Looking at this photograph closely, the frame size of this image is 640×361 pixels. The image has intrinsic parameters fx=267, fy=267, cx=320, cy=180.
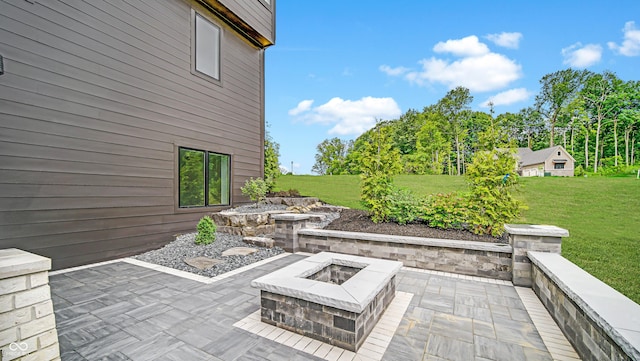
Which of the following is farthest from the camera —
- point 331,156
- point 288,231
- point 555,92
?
point 331,156

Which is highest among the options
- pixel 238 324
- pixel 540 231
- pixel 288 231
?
pixel 540 231

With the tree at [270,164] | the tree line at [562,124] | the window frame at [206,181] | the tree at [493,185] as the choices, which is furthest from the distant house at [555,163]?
the window frame at [206,181]

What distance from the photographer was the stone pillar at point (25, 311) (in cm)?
167

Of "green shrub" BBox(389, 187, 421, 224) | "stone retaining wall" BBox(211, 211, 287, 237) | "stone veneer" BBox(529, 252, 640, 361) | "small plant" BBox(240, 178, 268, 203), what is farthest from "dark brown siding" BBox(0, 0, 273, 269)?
"stone veneer" BBox(529, 252, 640, 361)

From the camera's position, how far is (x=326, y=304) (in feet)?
7.73

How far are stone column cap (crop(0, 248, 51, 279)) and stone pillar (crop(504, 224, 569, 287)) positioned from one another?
5049mm

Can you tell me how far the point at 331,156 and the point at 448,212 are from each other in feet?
113

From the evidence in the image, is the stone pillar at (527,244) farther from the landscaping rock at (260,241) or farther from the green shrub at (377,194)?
the landscaping rock at (260,241)

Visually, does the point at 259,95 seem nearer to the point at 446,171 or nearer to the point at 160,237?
the point at 160,237

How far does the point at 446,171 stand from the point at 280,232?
95.4 ft

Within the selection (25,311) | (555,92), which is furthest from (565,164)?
(25,311)

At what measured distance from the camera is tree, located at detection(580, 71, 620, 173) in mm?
26750

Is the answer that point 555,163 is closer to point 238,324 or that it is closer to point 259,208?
point 259,208

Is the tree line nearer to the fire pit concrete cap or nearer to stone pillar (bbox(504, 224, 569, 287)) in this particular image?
stone pillar (bbox(504, 224, 569, 287))
